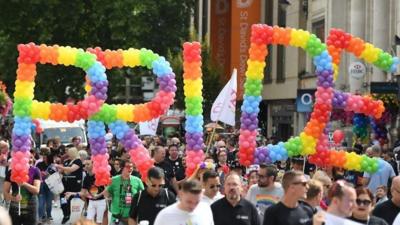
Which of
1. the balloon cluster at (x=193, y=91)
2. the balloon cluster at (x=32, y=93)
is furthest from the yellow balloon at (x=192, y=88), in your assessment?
the balloon cluster at (x=32, y=93)

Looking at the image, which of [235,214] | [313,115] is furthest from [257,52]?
[235,214]

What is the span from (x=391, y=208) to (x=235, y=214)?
5.07 feet

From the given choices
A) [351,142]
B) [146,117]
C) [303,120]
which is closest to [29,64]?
[146,117]

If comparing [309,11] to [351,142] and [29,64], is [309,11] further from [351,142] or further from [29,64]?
[29,64]

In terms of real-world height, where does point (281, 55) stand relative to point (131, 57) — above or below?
above

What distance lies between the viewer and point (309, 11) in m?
37.3

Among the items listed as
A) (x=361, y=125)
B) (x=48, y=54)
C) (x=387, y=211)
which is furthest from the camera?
(x=361, y=125)

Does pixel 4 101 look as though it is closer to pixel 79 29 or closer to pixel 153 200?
pixel 79 29

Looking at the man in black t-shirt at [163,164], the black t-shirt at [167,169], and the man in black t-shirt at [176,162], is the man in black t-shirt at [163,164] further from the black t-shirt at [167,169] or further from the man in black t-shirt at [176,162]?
the man in black t-shirt at [176,162]

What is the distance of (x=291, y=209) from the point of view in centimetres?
823

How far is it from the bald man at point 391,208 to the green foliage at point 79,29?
31.2m

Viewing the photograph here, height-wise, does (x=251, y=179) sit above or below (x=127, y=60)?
below

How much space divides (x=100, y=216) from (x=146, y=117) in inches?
72.3

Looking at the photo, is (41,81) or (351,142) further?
(41,81)
